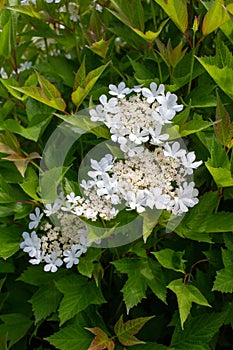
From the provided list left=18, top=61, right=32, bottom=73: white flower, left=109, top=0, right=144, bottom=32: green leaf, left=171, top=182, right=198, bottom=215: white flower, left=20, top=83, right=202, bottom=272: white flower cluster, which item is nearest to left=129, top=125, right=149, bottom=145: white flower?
left=20, top=83, right=202, bottom=272: white flower cluster

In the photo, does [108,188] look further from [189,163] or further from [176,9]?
[176,9]

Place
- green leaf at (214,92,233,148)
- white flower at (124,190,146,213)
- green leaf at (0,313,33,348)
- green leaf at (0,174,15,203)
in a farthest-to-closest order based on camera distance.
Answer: green leaf at (0,313,33,348)
green leaf at (0,174,15,203)
green leaf at (214,92,233,148)
white flower at (124,190,146,213)

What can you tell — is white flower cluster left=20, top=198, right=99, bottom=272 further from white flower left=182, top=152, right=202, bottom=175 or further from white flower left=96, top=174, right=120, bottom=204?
white flower left=182, top=152, right=202, bottom=175

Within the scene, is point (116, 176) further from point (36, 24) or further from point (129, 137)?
point (36, 24)

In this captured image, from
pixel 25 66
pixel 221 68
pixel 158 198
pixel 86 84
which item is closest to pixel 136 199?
pixel 158 198

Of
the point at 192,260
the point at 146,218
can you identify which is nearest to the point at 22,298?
the point at 192,260

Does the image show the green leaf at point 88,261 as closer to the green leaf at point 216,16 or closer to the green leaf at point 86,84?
the green leaf at point 86,84
